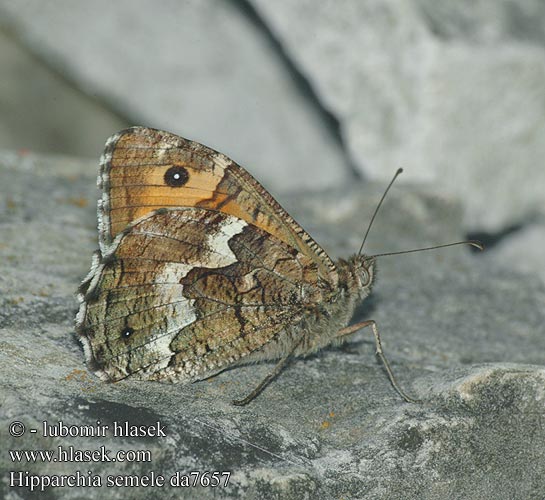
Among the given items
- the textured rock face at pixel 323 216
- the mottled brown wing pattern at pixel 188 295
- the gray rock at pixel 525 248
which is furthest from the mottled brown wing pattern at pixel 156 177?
the gray rock at pixel 525 248

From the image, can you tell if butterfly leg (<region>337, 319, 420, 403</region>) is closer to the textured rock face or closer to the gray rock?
the textured rock face

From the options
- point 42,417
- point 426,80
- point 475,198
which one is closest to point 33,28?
point 426,80

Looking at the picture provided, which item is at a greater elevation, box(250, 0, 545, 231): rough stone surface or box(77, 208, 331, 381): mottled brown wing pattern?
box(250, 0, 545, 231): rough stone surface

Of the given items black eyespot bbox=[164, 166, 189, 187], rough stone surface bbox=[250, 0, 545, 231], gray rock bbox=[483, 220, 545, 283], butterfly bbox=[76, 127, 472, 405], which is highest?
rough stone surface bbox=[250, 0, 545, 231]

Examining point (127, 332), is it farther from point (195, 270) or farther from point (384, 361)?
point (384, 361)

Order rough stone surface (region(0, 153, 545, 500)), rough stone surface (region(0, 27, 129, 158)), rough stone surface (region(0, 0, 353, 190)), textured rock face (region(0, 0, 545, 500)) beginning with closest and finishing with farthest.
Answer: rough stone surface (region(0, 153, 545, 500))
textured rock face (region(0, 0, 545, 500))
rough stone surface (region(0, 0, 353, 190))
rough stone surface (region(0, 27, 129, 158))

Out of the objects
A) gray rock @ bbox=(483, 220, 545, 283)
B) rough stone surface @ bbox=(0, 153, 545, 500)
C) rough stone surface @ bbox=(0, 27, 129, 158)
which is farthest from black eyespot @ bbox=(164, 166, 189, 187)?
rough stone surface @ bbox=(0, 27, 129, 158)

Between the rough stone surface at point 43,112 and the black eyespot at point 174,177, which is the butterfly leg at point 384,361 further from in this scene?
the rough stone surface at point 43,112

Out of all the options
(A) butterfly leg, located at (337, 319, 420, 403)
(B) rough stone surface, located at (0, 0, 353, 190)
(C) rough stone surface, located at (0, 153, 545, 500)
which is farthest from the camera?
(B) rough stone surface, located at (0, 0, 353, 190)
